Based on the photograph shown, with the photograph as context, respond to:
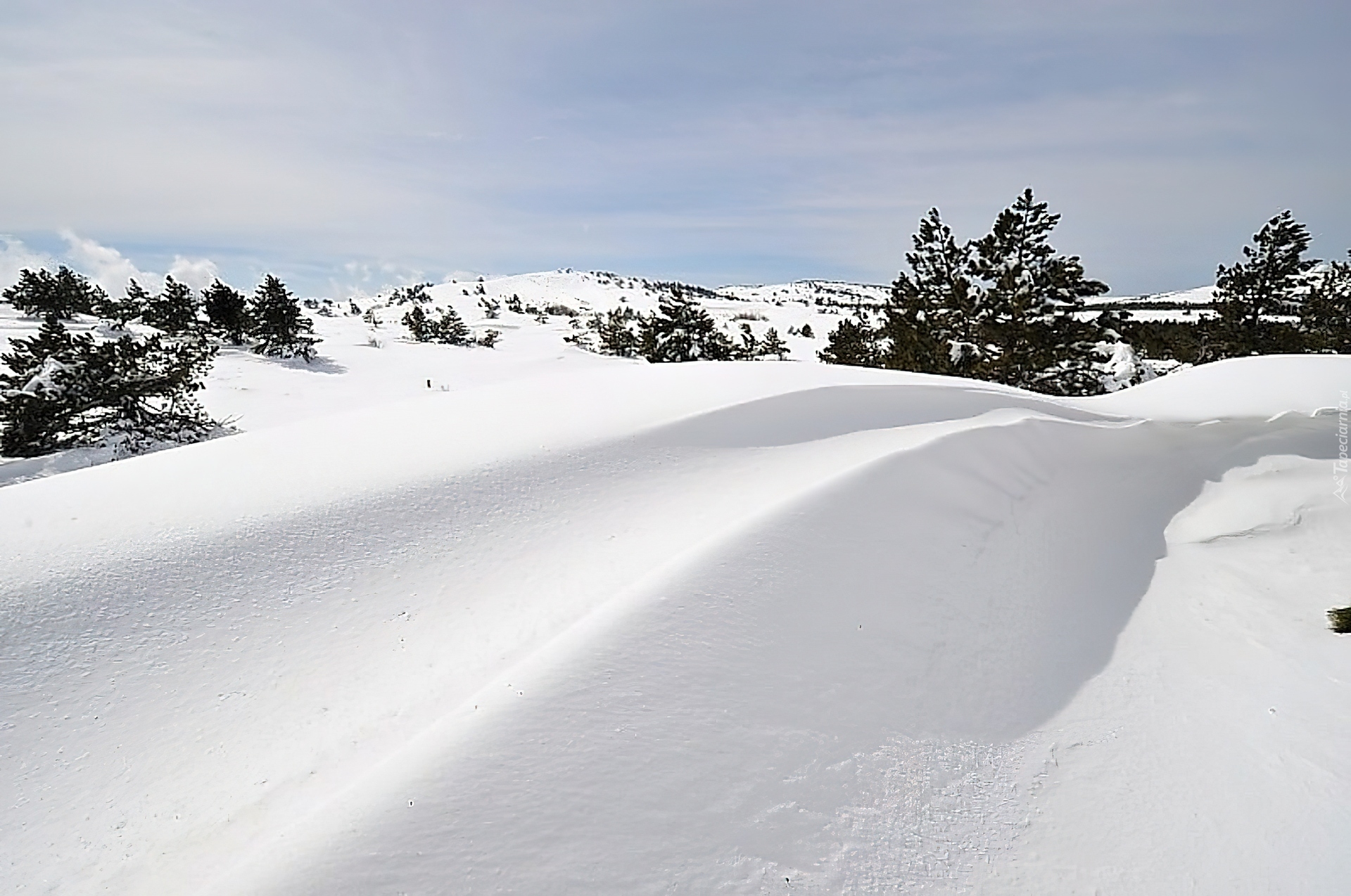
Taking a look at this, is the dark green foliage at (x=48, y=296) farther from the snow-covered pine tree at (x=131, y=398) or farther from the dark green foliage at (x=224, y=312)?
the snow-covered pine tree at (x=131, y=398)

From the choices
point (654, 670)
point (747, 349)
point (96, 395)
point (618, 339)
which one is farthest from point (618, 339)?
point (654, 670)

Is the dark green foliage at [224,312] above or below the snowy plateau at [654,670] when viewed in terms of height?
above

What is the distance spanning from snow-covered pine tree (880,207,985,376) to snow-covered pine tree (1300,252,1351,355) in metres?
10.9

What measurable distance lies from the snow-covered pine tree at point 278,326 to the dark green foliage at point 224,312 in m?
0.30

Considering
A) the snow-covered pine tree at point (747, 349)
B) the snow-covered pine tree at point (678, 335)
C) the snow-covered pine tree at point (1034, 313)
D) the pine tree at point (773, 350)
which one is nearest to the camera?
the snow-covered pine tree at point (1034, 313)

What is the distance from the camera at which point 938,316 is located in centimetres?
1767

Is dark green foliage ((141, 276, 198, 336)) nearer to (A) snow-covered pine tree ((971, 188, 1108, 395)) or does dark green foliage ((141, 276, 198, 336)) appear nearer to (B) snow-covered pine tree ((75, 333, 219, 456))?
(B) snow-covered pine tree ((75, 333, 219, 456))

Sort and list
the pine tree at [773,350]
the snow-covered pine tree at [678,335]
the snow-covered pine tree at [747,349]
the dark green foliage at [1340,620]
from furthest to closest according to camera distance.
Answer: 1. the pine tree at [773,350]
2. the snow-covered pine tree at [747,349]
3. the snow-covered pine tree at [678,335]
4. the dark green foliage at [1340,620]

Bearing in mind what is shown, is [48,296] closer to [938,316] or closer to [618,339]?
[618,339]

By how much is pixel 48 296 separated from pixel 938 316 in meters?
25.7

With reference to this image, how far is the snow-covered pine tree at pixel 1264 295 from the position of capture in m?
17.9

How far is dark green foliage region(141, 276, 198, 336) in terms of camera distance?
683 inches

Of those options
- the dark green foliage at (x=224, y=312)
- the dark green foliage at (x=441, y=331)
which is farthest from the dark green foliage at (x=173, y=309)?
the dark green foliage at (x=441, y=331)

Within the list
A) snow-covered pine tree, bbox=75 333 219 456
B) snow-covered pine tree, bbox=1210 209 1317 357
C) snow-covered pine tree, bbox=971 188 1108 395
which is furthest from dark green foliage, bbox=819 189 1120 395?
snow-covered pine tree, bbox=75 333 219 456
